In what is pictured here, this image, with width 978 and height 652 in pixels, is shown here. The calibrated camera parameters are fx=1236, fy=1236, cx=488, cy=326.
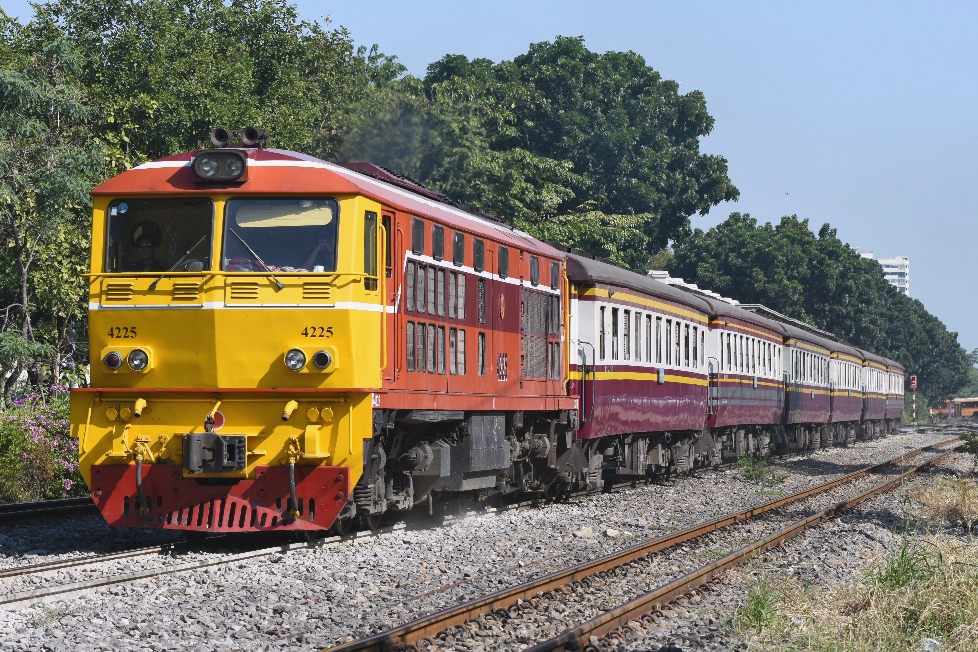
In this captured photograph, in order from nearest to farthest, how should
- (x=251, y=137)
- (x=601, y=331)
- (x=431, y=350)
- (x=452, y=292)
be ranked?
1. (x=251, y=137)
2. (x=431, y=350)
3. (x=452, y=292)
4. (x=601, y=331)

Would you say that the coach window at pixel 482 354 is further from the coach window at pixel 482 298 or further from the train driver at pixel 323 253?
the train driver at pixel 323 253

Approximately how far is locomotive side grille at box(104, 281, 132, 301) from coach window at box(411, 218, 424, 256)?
276cm

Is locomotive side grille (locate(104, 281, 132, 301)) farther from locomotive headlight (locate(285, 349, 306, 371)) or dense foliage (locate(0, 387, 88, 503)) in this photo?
dense foliage (locate(0, 387, 88, 503))

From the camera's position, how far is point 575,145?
53.0 metres

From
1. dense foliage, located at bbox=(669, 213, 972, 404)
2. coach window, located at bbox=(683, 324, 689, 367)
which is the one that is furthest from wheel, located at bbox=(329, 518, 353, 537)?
dense foliage, located at bbox=(669, 213, 972, 404)

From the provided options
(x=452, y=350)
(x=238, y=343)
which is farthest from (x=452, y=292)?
(x=238, y=343)

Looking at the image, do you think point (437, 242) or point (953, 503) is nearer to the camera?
point (437, 242)

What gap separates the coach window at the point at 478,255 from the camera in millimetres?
13898

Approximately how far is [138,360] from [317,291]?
173 cm

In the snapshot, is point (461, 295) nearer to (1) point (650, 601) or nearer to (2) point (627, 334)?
(1) point (650, 601)

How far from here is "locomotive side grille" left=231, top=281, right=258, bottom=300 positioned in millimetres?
10961

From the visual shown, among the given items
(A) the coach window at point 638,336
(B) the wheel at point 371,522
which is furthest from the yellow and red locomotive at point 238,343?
(A) the coach window at point 638,336

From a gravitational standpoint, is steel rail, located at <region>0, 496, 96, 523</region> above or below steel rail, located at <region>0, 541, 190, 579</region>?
above

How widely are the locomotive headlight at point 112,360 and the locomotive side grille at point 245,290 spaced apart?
117cm
